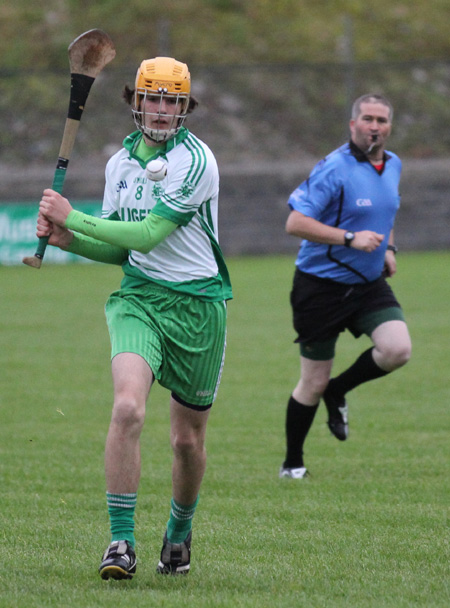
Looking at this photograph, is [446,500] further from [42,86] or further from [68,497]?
[42,86]

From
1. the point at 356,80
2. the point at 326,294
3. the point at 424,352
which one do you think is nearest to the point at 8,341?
the point at 424,352

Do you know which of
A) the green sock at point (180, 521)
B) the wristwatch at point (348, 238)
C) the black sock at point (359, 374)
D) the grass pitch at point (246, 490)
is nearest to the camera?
the grass pitch at point (246, 490)

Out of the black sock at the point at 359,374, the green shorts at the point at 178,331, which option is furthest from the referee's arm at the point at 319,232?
the green shorts at the point at 178,331

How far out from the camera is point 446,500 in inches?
237

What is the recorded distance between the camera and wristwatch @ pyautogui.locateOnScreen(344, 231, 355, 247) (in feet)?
20.6

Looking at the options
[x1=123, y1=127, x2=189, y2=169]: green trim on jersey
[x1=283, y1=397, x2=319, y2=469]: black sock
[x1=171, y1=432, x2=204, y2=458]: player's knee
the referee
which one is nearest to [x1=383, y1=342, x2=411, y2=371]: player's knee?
the referee

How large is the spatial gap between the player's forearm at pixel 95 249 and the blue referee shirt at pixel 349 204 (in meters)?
2.03

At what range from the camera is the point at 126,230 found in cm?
438

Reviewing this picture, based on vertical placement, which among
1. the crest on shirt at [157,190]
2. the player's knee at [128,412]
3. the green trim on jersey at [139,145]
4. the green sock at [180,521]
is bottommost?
the green sock at [180,521]

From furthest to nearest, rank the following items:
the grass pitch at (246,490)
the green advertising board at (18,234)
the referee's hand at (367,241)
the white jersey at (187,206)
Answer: the green advertising board at (18,234)
the referee's hand at (367,241)
the white jersey at (187,206)
the grass pitch at (246,490)

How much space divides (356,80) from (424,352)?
1628cm

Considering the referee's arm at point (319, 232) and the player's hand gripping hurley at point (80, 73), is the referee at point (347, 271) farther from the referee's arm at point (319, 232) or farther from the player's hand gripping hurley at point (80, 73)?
the player's hand gripping hurley at point (80, 73)

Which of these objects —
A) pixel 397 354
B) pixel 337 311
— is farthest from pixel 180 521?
pixel 337 311

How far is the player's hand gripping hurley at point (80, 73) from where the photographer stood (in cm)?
474
